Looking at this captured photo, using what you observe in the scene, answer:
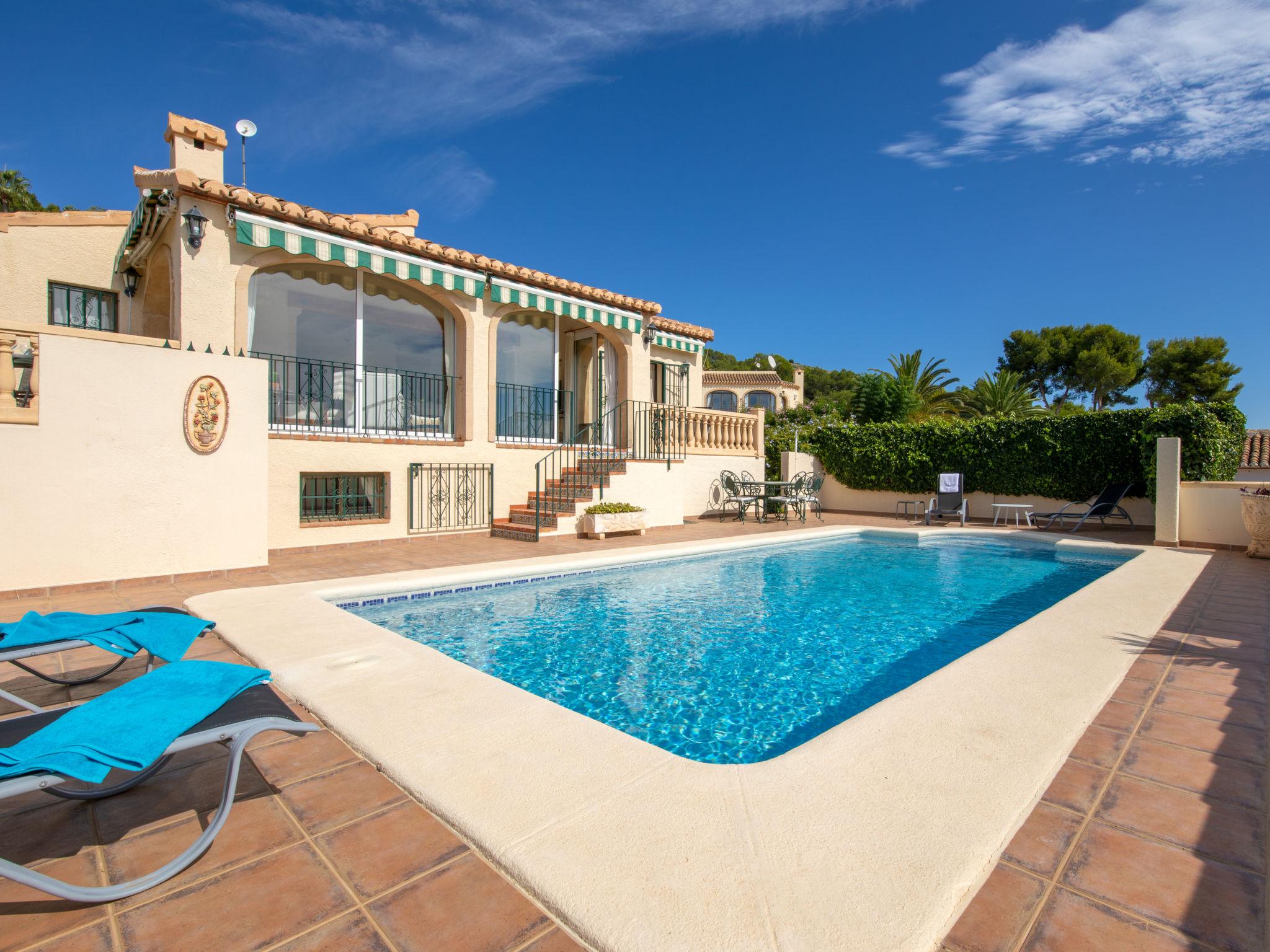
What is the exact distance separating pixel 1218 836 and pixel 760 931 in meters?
2.15

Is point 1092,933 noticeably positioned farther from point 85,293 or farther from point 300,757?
point 85,293

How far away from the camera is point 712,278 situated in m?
38.4

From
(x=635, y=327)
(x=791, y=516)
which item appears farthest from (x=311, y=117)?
(x=791, y=516)

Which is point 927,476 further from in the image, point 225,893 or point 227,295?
point 225,893

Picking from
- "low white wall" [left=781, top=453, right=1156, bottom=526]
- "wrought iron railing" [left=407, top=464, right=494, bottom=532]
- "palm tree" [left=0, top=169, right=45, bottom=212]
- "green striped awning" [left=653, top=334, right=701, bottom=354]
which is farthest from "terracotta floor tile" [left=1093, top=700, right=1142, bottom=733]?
"palm tree" [left=0, top=169, right=45, bottom=212]

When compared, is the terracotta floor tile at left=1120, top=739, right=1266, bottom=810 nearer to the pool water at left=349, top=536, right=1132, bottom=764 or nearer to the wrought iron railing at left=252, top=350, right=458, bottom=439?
the pool water at left=349, top=536, right=1132, bottom=764

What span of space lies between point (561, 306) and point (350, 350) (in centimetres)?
489

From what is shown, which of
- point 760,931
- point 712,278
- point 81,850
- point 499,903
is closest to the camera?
point 760,931

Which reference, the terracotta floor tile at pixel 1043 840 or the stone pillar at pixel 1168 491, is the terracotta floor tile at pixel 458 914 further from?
the stone pillar at pixel 1168 491

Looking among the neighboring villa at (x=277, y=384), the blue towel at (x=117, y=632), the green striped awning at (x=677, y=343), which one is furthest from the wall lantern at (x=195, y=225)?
the green striped awning at (x=677, y=343)

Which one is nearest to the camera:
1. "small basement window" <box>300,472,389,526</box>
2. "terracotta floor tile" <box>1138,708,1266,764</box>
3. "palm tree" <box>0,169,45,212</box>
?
"terracotta floor tile" <box>1138,708,1266,764</box>

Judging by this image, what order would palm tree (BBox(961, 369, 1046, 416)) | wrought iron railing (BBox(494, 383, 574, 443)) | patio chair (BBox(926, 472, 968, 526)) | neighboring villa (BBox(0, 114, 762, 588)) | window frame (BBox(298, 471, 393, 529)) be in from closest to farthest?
neighboring villa (BBox(0, 114, 762, 588))
window frame (BBox(298, 471, 393, 529))
wrought iron railing (BBox(494, 383, 574, 443))
patio chair (BBox(926, 472, 968, 526))
palm tree (BBox(961, 369, 1046, 416))

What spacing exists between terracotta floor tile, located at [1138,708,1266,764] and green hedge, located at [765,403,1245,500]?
13232 millimetres

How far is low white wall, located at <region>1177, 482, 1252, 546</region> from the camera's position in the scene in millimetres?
11719
